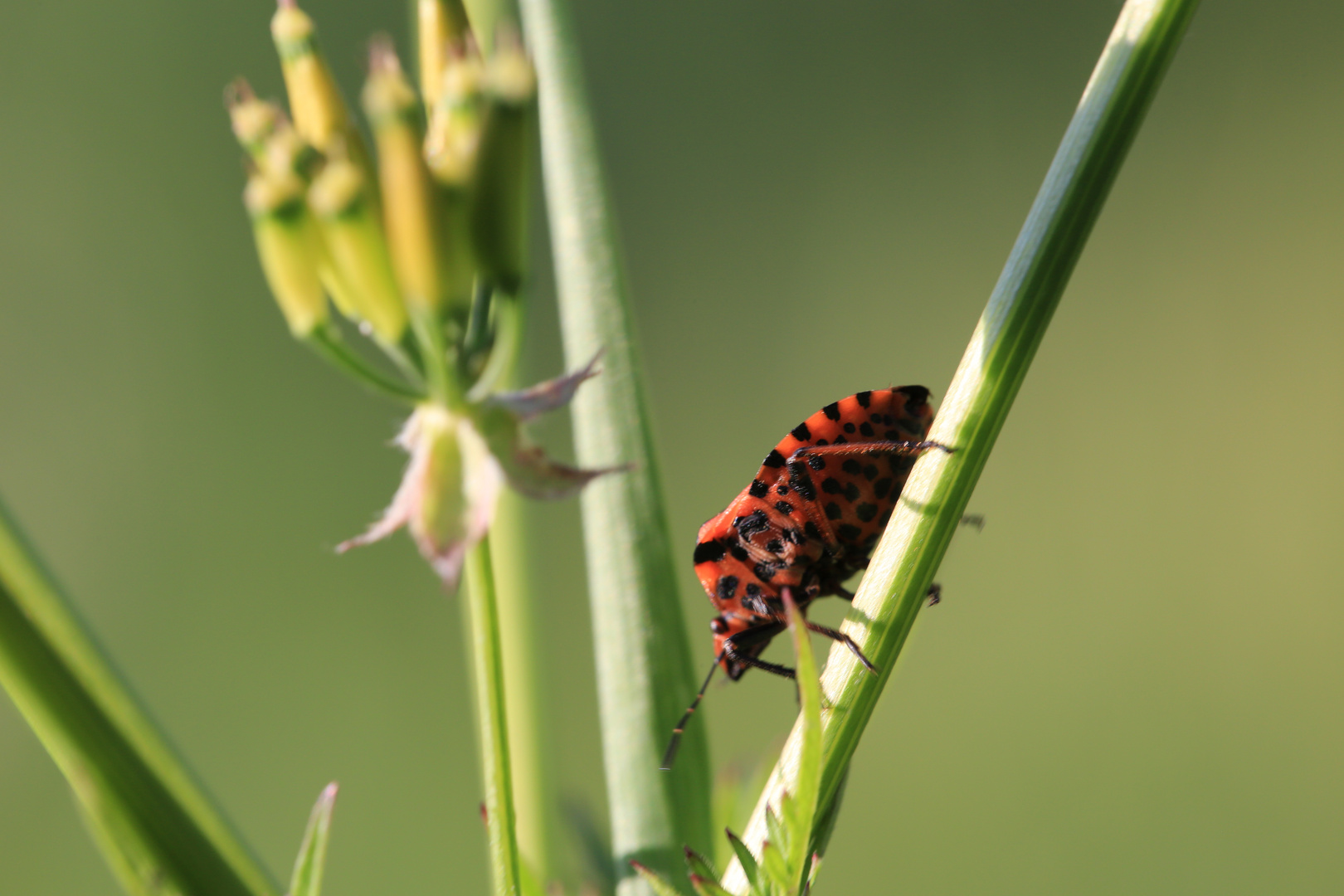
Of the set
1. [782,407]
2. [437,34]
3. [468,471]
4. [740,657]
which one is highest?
[437,34]

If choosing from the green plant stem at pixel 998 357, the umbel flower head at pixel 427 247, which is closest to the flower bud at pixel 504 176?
the umbel flower head at pixel 427 247

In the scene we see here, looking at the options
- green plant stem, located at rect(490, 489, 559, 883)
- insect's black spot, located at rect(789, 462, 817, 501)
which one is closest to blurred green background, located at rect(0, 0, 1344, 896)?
insect's black spot, located at rect(789, 462, 817, 501)

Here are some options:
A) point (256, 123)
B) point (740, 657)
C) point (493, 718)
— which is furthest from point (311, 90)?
point (740, 657)

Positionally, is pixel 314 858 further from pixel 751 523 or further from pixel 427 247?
pixel 751 523

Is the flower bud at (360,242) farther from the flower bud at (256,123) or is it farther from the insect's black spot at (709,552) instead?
the insect's black spot at (709,552)

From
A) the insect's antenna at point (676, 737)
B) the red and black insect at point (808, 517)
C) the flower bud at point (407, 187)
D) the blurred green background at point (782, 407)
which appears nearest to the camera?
the flower bud at point (407, 187)
